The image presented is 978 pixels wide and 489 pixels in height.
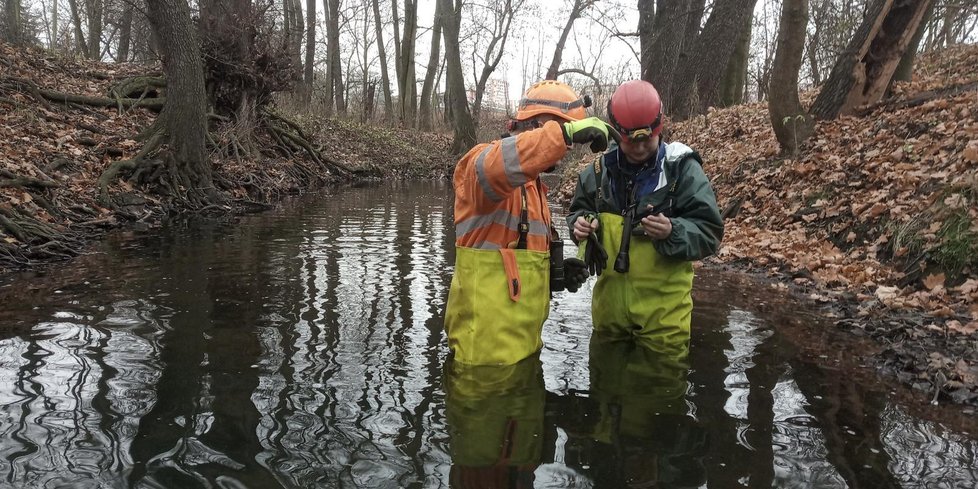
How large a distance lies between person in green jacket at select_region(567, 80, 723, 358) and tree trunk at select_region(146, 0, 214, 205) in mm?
8532

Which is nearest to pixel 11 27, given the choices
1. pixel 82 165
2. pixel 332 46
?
pixel 332 46

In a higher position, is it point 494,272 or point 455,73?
point 455,73

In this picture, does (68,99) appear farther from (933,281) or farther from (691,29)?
(933,281)

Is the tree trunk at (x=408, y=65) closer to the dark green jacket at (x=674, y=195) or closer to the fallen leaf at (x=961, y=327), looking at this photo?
the dark green jacket at (x=674, y=195)

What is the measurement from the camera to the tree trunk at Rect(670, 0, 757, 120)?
45.3 ft

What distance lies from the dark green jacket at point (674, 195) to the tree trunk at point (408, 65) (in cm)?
2516

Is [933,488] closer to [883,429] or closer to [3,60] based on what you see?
[883,429]

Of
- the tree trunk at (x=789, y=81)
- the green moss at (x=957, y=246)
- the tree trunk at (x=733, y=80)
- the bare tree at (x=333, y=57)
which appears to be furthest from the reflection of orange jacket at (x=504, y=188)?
the bare tree at (x=333, y=57)

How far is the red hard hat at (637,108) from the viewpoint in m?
3.66

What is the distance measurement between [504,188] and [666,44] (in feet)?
43.9

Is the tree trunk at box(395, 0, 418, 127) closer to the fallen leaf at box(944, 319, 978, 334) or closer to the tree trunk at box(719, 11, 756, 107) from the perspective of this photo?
the tree trunk at box(719, 11, 756, 107)

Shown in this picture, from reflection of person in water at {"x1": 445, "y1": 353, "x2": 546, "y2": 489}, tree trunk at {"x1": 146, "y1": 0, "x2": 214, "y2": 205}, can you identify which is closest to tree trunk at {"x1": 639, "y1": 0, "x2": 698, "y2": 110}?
tree trunk at {"x1": 146, "y1": 0, "x2": 214, "y2": 205}

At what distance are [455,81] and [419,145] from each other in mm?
4028

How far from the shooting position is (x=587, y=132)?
121 inches
